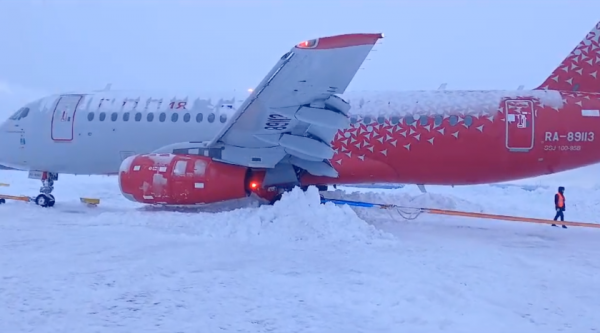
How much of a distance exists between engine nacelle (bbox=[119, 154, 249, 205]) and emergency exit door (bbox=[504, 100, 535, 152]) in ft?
18.9

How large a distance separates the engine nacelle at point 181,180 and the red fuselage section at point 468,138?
2.29m

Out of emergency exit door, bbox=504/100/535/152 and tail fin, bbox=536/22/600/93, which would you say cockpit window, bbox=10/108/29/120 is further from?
tail fin, bbox=536/22/600/93

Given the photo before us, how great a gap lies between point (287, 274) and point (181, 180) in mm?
5068

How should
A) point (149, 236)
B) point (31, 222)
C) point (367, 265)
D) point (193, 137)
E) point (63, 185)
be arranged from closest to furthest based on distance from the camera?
point (367, 265) < point (149, 236) < point (31, 222) < point (193, 137) < point (63, 185)

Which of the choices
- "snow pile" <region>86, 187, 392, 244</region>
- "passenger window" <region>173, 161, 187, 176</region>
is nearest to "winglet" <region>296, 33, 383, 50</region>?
"snow pile" <region>86, 187, 392, 244</region>

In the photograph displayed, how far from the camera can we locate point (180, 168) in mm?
10078

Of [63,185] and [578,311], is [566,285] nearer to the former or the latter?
[578,311]

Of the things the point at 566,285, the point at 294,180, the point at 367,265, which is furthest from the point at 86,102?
the point at 566,285

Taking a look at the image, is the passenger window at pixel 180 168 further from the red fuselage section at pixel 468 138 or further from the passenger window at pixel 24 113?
the passenger window at pixel 24 113

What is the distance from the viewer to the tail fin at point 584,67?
11.2m

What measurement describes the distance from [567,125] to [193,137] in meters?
8.44

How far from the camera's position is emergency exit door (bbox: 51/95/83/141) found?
13.0 m

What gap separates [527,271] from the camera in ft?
20.4

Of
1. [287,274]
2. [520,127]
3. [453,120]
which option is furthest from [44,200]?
[520,127]
